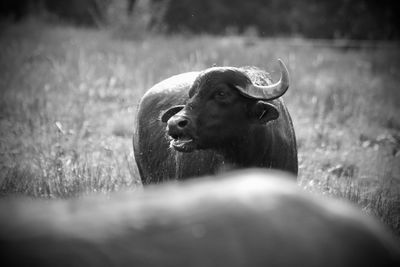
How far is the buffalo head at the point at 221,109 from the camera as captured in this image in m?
3.60

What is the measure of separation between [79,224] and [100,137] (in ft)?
17.4

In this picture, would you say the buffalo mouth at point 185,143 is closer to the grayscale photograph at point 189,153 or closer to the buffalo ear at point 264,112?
the grayscale photograph at point 189,153

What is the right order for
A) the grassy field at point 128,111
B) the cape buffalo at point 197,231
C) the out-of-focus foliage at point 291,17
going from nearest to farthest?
the cape buffalo at point 197,231, the grassy field at point 128,111, the out-of-focus foliage at point 291,17

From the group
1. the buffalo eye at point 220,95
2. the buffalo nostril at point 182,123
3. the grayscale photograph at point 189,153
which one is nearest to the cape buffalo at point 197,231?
the grayscale photograph at point 189,153

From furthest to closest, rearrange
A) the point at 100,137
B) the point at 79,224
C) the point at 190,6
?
the point at 190,6
the point at 100,137
the point at 79,224

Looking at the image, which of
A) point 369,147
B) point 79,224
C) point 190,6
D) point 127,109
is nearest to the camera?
point 79,224

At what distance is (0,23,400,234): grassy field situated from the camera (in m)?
4.73

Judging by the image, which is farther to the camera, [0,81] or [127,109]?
[0,81]

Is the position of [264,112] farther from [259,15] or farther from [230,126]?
[259,15]

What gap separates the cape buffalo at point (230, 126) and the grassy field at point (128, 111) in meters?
0.88

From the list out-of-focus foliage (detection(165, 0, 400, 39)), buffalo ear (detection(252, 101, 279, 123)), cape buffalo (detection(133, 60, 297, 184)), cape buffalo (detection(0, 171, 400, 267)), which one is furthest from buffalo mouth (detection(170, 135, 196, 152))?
out-of-focus foliage (detection(165, 0, 400, 39))

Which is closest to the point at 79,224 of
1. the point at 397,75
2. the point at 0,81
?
the point at 0,81

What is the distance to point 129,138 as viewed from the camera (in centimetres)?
672

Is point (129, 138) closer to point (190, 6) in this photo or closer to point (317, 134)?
point (317, 134)
